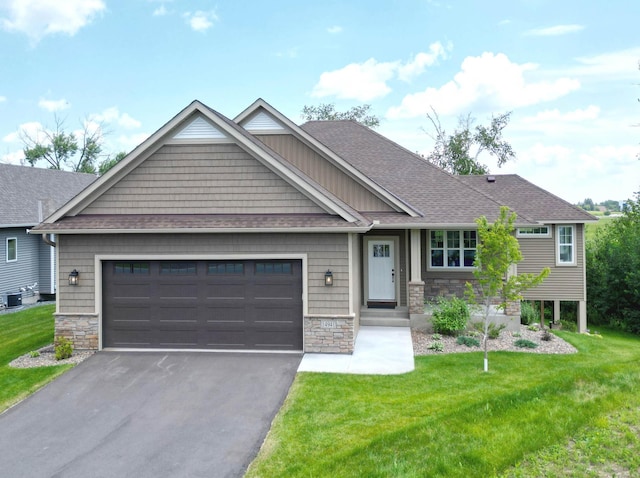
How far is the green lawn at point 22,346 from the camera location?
841 centimetres

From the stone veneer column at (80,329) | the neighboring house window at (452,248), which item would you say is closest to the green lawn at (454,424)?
the stone veneer column at (80,329)

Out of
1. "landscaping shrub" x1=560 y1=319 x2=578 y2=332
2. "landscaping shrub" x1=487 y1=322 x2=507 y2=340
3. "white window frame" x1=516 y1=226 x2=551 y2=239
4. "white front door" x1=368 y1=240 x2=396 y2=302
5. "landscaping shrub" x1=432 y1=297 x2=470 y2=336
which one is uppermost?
"white window frame" x1=516 y1=226 x2=551 y2=239

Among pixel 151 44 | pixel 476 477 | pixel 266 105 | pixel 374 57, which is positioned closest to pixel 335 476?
pixel 476 477

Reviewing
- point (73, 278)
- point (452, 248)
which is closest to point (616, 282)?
point (452, 248)

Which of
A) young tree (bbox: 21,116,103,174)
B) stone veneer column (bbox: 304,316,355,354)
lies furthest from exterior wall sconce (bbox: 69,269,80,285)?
young tree (bbox: 21,116,103,174)

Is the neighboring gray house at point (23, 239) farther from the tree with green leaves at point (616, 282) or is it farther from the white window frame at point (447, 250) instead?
the tree with green leaves at point (616, 282)

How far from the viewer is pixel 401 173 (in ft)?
49.7

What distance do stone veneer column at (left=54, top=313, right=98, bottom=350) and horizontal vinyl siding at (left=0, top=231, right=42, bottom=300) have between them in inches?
395

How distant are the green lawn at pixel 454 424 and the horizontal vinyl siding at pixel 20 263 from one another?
15484 millimetres

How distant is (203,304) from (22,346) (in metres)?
5.21

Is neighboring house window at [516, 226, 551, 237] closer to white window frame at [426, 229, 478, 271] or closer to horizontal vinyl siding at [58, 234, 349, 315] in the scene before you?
white window frame at [426, 229, 478, 271]

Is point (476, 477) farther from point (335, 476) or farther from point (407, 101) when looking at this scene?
point (407, 101)

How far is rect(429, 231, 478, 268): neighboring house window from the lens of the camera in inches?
547

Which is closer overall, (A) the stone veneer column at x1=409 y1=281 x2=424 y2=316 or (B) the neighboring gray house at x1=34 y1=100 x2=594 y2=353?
(B) the neighboring gray house at x1=34 y1=100 x2=594 y2=353
